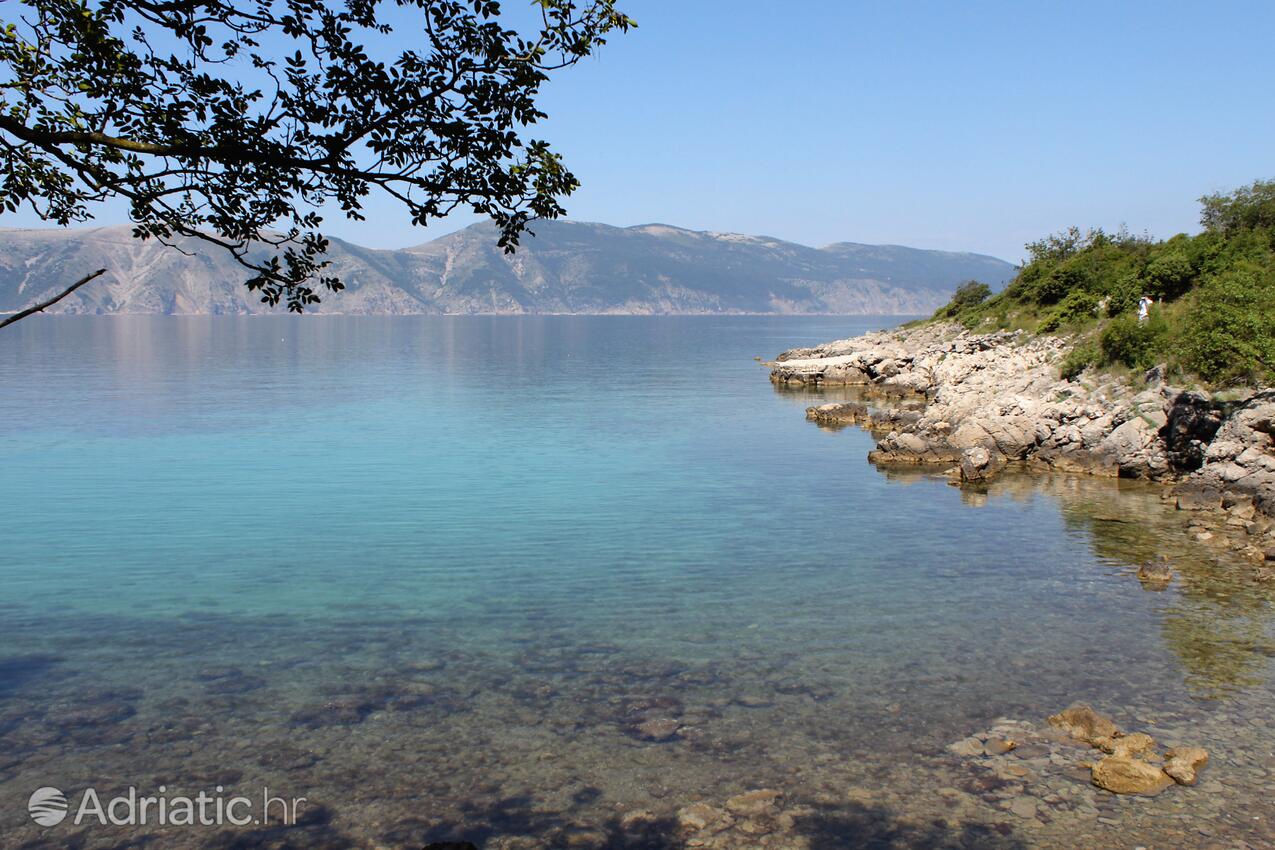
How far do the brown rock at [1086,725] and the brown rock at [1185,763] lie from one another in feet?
2.91

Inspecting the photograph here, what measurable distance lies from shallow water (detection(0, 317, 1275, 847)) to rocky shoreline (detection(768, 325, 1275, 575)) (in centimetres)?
205

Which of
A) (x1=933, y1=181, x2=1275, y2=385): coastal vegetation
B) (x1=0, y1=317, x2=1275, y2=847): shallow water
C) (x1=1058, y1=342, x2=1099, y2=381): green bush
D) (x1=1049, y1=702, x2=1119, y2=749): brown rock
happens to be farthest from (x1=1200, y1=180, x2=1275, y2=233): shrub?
(x1=1049, y1=702, x2=1119, y2=749): brown rock

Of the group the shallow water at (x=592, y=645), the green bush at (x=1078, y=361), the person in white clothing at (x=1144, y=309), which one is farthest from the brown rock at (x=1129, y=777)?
the person in white clothing at (x=1144, y=309)

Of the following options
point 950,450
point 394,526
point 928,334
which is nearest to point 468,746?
point 394,526

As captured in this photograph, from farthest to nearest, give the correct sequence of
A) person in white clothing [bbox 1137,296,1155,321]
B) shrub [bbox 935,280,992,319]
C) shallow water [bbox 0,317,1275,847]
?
shrub [bbox 935,280,992,319] → person in white clothing [bbox 1137,296,1155,321] → shallow water [bbox 0,317,1275,847]

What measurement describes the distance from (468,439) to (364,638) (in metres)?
31.2

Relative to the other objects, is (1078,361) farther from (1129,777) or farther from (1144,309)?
(1129,777)

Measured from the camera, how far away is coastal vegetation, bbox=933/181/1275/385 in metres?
36.3

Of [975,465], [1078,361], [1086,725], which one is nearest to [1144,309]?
[1078,361]

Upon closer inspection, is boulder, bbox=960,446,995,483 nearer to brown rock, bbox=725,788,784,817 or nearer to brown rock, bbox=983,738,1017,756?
brown rock, bbox=983,738,1017,756

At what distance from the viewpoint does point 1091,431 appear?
135ft

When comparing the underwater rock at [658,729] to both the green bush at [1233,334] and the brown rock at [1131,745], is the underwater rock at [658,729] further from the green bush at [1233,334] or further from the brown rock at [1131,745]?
the green bush at [1233,334]

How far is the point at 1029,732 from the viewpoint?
14.9 metres

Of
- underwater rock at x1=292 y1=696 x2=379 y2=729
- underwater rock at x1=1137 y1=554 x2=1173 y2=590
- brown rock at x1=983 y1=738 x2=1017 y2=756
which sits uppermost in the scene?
underwater rock at x1=1137 y1=554 x2=1173 y2=590
